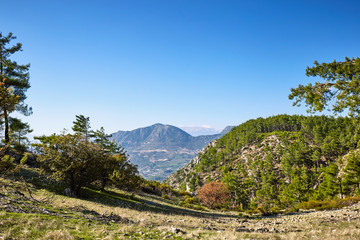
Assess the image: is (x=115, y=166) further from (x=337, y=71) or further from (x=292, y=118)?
(x=292, y=118)

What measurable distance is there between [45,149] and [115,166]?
30.2 ft

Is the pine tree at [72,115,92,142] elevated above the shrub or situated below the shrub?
above

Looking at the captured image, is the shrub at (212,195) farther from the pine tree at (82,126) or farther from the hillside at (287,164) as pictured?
the pine tree at (82,126)

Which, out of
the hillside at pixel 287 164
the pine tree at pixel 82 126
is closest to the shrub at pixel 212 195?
the hillside at pixel 287 164

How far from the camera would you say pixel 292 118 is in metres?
184

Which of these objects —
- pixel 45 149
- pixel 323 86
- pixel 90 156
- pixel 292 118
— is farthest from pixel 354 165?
pixel 292 118

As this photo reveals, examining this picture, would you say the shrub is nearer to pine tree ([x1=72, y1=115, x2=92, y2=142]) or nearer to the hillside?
the hillside

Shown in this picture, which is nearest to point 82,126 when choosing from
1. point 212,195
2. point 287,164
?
point 212,195

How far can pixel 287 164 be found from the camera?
95.6 meters

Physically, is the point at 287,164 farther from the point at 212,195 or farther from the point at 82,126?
the point at 82,126

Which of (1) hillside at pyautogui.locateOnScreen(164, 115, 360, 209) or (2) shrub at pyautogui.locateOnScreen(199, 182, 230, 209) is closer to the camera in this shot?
(1) hillside at pyautogui.locateOnScreen(164, 115, 360, 209)

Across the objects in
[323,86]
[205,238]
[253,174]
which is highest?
[323,86]

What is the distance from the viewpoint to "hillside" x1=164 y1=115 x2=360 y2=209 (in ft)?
197

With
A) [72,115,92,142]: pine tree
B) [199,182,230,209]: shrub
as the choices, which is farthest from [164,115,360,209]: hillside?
[72,115,92,142]: pine tree
